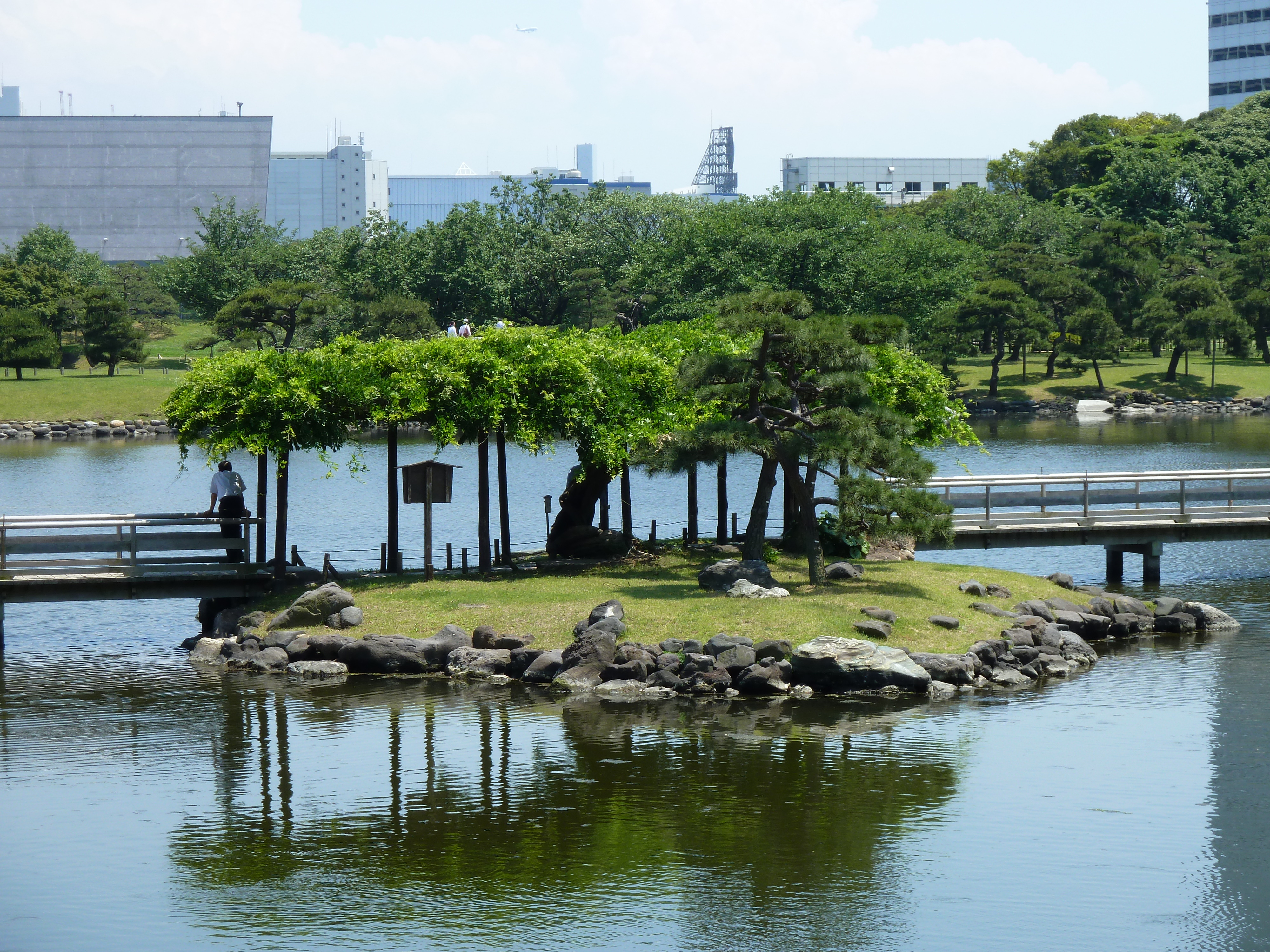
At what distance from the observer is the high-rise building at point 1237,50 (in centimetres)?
14988

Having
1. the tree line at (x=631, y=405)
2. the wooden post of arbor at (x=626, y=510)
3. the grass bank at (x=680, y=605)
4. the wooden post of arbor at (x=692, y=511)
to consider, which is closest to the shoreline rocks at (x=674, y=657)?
the grass bank at (x=680, y=605)

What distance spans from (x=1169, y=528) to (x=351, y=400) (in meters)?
19.9

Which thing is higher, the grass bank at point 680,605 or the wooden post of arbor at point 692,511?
the wooden post of arbor at point 692,511

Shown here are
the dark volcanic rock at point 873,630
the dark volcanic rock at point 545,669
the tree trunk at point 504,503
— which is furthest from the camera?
the tree trunk at point 504,503

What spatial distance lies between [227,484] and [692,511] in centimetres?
1102

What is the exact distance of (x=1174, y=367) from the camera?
295 feet

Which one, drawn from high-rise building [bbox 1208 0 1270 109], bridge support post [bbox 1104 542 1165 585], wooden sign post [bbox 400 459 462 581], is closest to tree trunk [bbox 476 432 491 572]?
wooden sign post [bbox 400 459 462 581]

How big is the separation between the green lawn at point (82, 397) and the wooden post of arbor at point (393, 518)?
2276 inches

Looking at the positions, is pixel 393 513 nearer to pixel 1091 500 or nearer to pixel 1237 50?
pixel 1091 500

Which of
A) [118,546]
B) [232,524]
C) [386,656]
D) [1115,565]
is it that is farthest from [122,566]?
[1115,565]

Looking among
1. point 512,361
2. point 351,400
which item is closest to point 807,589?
point 512,361

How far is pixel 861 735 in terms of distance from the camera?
20.0 m

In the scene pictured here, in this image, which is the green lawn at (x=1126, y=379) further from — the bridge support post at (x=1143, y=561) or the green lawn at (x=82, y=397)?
the bridge support post at (x=1143, y=561)

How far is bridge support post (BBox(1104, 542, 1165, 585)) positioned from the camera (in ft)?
108
